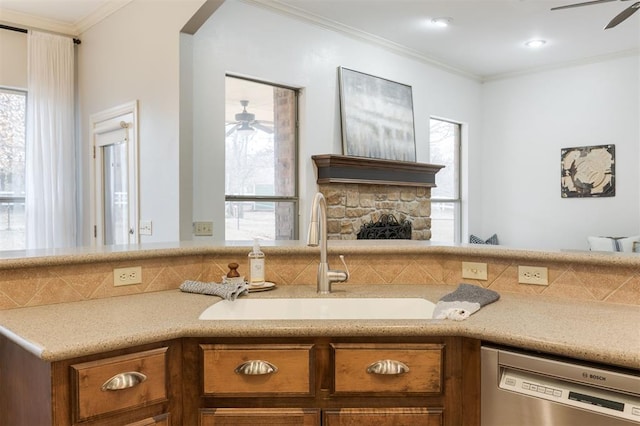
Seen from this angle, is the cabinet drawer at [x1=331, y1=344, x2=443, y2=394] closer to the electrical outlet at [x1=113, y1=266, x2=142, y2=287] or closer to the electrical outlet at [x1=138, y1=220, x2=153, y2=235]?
the electrical outlet at [x1=113, y1=266, x2=142, y2=287]

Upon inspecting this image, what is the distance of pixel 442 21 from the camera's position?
173 inches

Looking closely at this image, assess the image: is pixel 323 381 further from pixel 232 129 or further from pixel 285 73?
pixel 285 73

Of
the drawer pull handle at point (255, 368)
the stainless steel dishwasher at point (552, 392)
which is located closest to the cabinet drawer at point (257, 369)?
the drawer pull handle at point (255, 368)

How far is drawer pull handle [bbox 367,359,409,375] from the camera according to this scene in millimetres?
1441

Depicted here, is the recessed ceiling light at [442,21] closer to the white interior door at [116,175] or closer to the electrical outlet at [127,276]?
the white interior door at [116,175]

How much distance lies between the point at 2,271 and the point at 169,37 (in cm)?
218

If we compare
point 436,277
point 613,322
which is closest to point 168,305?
point 436,277

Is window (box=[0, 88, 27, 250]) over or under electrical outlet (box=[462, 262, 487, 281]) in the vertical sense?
over

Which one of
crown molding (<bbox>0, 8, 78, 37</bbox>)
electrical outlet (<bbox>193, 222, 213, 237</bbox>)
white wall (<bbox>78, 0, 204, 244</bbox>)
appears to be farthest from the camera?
crown molding (<bbox>0, 8, 78, 37</bbox>)

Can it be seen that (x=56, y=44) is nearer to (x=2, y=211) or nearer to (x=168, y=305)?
(x=2, y=211)

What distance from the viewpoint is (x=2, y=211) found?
4.23 metres

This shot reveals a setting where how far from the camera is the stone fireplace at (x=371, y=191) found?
14.1 feet

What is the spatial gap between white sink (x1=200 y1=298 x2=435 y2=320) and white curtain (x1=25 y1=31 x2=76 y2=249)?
314 cm

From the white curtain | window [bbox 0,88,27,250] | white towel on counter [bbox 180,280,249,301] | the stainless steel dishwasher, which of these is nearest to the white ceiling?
the white curtain
